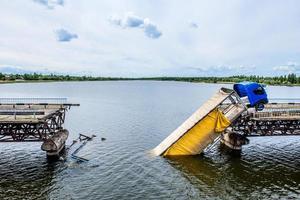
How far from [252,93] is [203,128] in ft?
34.3

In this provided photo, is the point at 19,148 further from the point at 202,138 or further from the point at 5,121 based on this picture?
the point at 202,138

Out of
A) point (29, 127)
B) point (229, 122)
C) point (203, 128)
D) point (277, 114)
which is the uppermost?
point (277, 114)


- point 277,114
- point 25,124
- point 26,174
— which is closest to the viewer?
point 26,174

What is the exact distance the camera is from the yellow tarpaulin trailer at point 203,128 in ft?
137

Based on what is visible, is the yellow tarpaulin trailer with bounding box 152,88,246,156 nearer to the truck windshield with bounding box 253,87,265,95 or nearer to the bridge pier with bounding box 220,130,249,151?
the bridge pier with bounding box 220,130,249,151

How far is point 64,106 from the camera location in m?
51.8

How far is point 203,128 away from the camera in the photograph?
137 feet

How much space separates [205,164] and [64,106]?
2514 cm

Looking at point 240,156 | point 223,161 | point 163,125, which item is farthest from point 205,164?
point 163,125

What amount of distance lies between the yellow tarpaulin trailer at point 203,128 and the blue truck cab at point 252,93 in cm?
327

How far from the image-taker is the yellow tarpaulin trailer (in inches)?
1639

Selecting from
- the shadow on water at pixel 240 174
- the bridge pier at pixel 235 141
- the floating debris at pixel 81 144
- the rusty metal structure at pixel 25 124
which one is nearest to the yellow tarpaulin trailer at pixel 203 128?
the shadow on water at pixel 240 174

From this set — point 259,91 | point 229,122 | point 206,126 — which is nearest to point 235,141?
point 229,122

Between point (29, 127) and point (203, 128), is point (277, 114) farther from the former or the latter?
point (29, 127)
